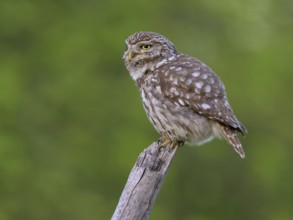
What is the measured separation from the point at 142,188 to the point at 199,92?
4.42 ft

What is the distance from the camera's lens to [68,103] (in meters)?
15.6

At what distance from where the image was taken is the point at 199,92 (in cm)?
833

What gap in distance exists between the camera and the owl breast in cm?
842

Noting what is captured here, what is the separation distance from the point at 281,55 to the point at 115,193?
3542mm

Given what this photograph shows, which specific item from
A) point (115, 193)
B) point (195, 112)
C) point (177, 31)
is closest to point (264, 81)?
point (177, 31)

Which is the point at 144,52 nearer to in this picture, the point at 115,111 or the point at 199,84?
the point at 199,84

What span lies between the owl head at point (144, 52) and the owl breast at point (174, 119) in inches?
9.2

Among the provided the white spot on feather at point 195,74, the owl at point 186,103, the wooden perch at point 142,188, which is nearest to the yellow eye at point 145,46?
the owl at point 186,103

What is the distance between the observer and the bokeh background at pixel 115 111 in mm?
15234

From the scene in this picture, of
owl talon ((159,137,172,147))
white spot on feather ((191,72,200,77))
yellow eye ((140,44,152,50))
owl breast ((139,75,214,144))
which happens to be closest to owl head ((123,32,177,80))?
yellow eye ((140,44,152,50))

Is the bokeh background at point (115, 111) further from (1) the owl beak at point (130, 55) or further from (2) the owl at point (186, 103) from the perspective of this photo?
(2) the owl at point (186, 103)

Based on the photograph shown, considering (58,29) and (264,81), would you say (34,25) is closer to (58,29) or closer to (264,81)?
(58,29)

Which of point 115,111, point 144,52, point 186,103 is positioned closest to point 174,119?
point 186,103

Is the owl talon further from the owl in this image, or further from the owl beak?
the owl beak
